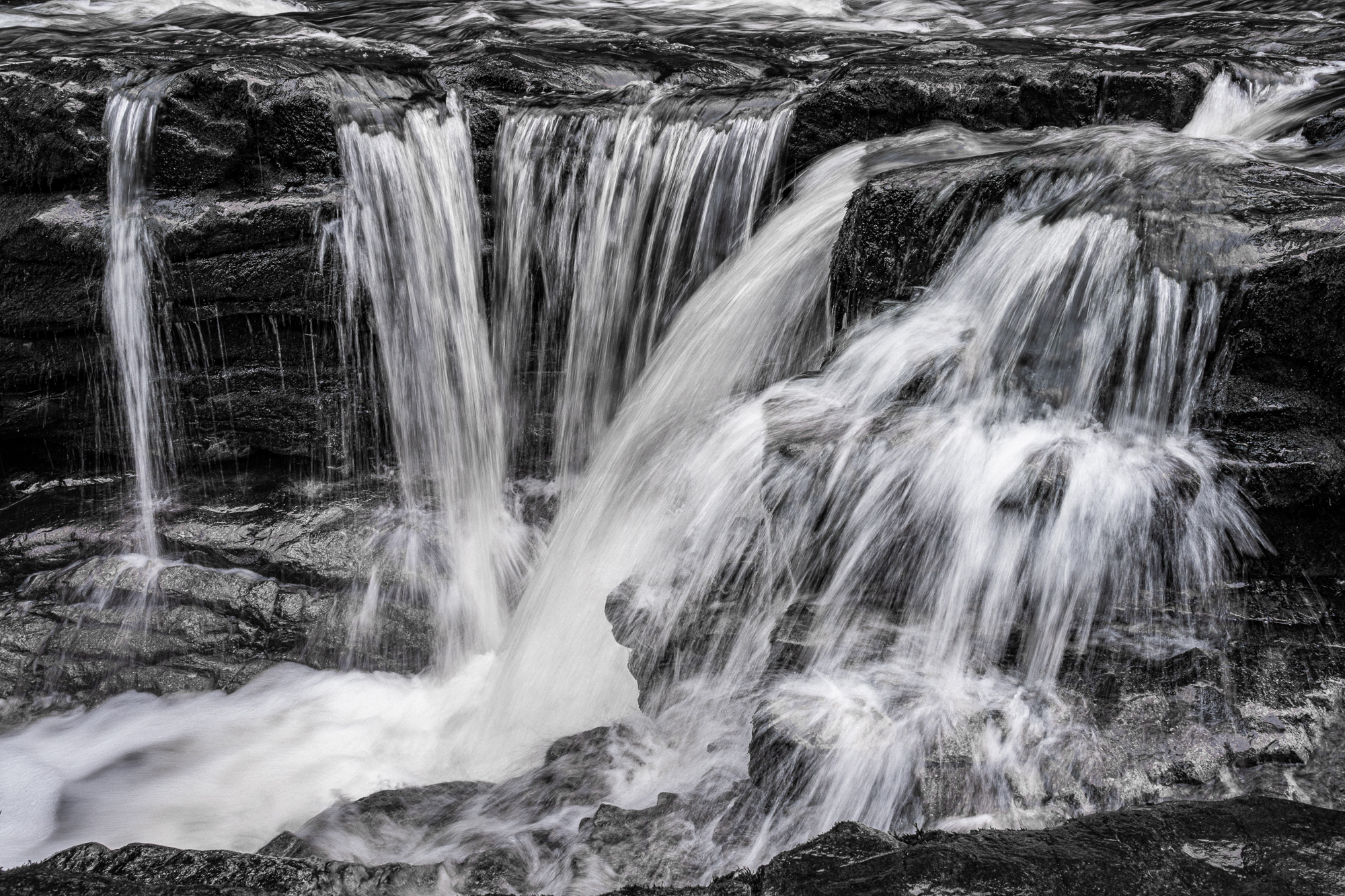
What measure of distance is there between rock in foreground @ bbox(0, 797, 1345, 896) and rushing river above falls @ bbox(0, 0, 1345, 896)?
0.06 feet

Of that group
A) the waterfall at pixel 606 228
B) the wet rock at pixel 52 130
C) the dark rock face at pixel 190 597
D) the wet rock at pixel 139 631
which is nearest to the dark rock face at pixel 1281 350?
the waterfall at pixel 606 228

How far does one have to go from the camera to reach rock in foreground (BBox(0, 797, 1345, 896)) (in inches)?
92.8

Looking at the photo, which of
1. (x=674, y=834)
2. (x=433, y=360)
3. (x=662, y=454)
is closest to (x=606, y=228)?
(x=433, y=360)

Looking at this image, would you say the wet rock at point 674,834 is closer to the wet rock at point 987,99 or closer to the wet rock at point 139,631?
the wet rock at point 139,631

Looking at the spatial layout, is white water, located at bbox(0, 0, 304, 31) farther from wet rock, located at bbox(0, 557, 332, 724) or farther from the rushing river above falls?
wet rock, located at bbox(0, 557, 332, 724)

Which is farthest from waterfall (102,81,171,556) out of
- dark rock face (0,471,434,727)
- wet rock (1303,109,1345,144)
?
wet rock (1303,109,1345,144)

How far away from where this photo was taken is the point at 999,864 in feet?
8.01

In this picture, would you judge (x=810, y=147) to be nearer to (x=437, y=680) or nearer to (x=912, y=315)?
(x=912, y=315)

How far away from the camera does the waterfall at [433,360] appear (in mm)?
5855

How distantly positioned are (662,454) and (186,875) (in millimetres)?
2725

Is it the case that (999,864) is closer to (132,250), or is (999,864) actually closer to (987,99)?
(987,99)

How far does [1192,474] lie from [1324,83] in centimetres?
404

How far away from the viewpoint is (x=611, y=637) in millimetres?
4684

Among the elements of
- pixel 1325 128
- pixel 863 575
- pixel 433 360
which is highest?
pixel 1325 128
